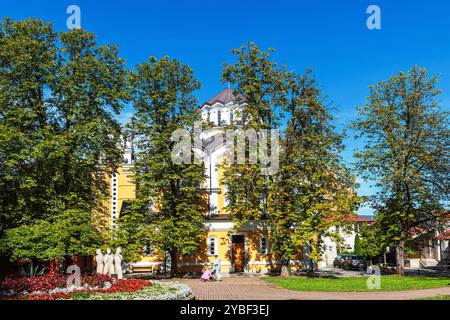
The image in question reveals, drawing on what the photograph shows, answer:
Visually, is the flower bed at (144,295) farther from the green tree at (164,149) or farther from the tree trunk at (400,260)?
the tree trunk at (400,260)

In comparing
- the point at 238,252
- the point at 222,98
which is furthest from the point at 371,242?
the point at 222,98

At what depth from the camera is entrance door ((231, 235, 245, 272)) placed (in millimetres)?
36000

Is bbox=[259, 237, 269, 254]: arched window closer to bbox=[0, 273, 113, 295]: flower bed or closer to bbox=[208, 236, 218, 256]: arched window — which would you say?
bbox=[208, 236, 218, 256]: arched window

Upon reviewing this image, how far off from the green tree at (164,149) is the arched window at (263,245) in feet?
18.7

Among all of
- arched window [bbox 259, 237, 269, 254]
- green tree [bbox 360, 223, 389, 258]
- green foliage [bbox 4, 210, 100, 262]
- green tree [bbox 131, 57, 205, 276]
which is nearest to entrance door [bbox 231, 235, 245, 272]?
arched window [bbox 259, 237, 269, 254]

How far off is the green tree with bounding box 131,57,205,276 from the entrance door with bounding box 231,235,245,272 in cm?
409

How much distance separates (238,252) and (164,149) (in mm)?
10594

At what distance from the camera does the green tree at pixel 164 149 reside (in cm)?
3212

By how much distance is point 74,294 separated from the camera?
1750 centimetres

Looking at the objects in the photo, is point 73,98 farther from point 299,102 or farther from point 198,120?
point 299,102

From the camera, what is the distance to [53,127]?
29000 millimetres

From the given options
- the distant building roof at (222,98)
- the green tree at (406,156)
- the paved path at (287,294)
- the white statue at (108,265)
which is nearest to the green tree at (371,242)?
the green tree at (406,156)

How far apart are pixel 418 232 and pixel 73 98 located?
2606 centimetres

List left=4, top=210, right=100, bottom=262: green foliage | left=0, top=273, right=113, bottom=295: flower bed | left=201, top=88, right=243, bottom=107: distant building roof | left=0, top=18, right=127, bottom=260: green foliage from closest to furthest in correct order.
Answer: left=0, top=273, right=113, bottom=295: flower bed
left=4, top=210, right=100, bottom=262: green foliage
left=0, top=18, right=127, bottom=260: green foliage
left=201, top=88, right=243, bottom=107: distant building roof
